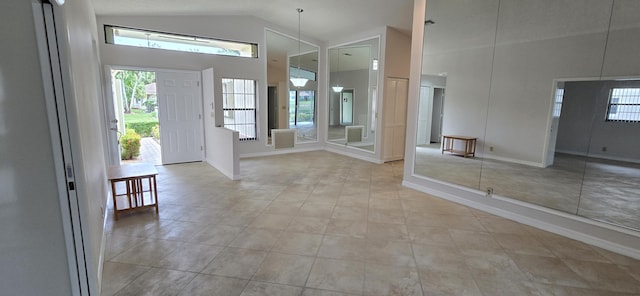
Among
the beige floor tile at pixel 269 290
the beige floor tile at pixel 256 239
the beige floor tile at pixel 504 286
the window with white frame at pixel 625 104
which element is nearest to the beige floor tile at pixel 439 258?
the beige floor tile at pixel 504 286

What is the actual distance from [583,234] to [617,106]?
1315mm

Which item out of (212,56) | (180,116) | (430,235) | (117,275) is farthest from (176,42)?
(430,235)

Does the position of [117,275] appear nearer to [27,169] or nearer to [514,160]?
[27,169]

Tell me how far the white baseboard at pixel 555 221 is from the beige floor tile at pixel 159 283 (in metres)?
3.44

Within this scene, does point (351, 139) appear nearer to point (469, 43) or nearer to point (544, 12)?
point (469, 43)

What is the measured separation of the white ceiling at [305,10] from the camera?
482 centimetres

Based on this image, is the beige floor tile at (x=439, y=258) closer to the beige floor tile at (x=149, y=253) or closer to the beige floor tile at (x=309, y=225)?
the beige floor tile at (x=309, y=225)

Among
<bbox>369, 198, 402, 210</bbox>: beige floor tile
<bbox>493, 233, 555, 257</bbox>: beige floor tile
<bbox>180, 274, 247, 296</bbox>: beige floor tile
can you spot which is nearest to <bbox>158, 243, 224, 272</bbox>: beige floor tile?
<bbox>180, 274, 247, 296</bbox>: beige floor tile

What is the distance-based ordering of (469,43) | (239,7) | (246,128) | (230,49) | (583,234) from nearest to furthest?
1. (583,234)
2. (469,43)
3. (239,7)
4. (230,49)
5. (246,128)

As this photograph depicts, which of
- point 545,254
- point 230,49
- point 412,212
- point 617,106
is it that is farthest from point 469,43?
point 230,49

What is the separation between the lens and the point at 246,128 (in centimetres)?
689

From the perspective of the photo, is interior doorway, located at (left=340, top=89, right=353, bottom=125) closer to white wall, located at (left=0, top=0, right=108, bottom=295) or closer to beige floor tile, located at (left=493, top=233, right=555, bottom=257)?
beige floor tile, located at (left=493, top=233, right=555, bottom=257)

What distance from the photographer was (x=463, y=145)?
4141 mm

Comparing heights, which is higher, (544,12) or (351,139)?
(544,12)
